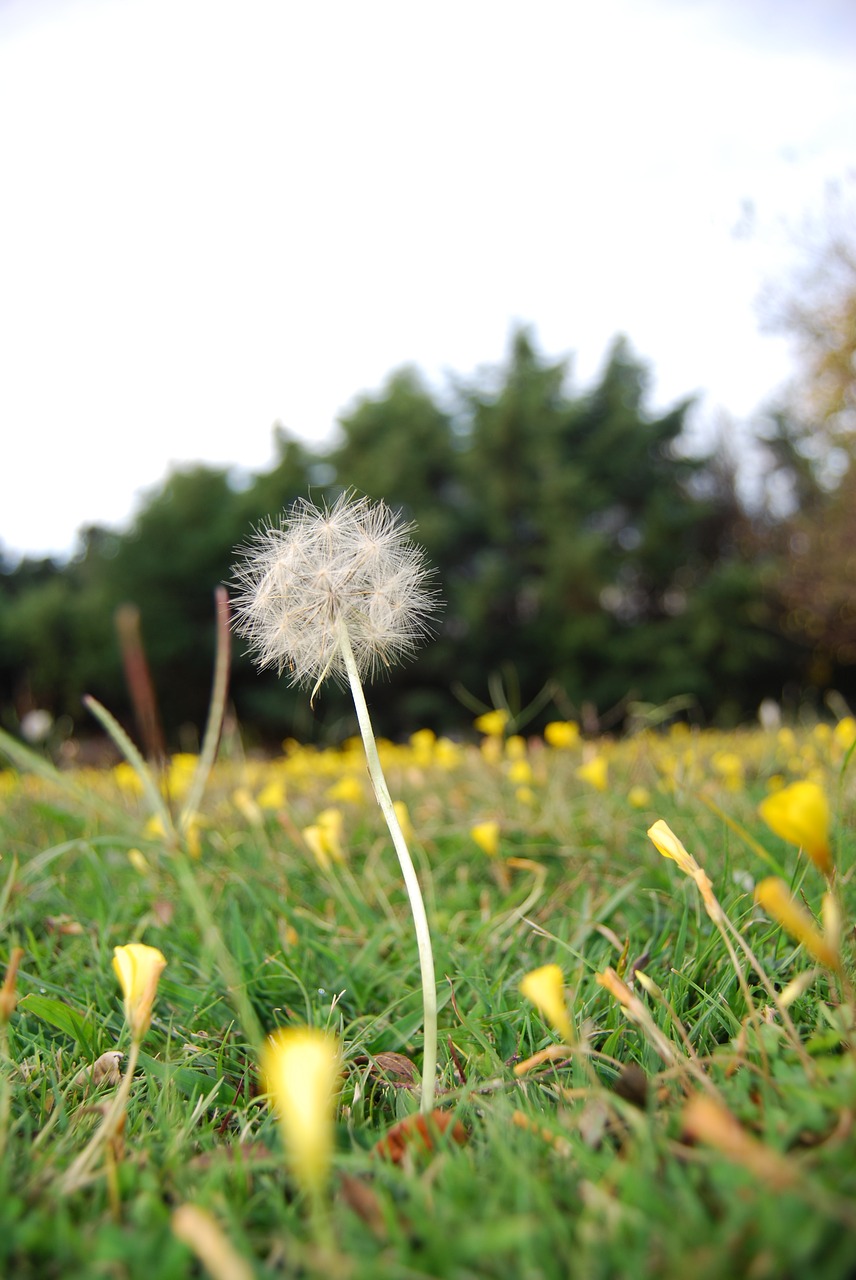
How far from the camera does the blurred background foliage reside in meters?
16.9

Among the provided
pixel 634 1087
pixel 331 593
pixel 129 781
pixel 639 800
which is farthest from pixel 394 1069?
pixel 129 781

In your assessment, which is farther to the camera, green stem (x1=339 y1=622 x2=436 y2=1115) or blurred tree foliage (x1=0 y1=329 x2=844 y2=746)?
blurred tree foliage (x1=0 y1=329 x2=844 y2=746)

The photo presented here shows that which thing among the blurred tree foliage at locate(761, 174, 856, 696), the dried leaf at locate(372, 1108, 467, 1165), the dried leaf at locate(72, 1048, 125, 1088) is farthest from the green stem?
the blurred tree foliage at locate(761, 174, 856, 696)

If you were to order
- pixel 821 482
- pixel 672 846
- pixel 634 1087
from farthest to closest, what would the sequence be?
pixel 821 482, pixel 672 846, pixel 634 1087

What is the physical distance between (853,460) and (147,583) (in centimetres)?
1507

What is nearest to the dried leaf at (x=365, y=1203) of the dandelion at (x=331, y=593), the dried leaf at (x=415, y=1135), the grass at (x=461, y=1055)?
the grass at (x=461, y=1055)

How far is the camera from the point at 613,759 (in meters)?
3.90

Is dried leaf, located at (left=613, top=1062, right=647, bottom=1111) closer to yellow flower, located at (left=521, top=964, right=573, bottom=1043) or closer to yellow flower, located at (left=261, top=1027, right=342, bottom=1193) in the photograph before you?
yellow flower, located at (left=521, top=964, right=573, bottom=1043)

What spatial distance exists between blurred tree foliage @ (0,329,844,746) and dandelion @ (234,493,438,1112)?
1483 cm

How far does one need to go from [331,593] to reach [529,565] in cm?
1796

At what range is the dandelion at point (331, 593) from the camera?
1.17 m

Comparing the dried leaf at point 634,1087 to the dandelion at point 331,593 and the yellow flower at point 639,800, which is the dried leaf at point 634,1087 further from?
the yellow flower at point 639,800

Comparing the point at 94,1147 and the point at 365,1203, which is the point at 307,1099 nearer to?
the point at 365,1203

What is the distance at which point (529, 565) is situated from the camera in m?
18.9
